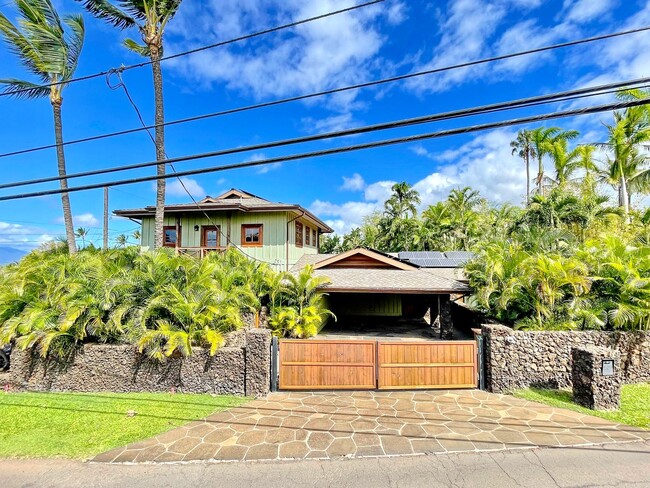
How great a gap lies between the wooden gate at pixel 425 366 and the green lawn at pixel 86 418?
3.73m

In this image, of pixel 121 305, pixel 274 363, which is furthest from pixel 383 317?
pixel 121 305

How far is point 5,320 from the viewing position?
901cm

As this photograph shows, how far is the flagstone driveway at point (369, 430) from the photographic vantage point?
528 centimetres

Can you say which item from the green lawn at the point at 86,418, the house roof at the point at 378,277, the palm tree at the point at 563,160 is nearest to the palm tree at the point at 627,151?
the palm tree at the point at 563,160

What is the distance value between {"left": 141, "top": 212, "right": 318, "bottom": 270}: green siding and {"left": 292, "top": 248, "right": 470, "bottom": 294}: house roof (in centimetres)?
120

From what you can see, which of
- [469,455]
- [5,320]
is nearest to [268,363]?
[469,455]

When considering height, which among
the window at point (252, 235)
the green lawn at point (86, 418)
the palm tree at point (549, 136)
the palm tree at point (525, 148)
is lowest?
the green lawn at point (86, 418)

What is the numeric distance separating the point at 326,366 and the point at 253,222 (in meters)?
9.64

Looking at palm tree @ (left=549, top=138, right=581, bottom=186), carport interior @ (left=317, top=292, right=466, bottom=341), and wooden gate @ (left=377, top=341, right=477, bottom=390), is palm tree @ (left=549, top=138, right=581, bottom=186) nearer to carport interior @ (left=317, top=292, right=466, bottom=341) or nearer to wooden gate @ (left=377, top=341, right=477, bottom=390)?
carport interior @ (left=317, top=292, right=466, bottom=341)

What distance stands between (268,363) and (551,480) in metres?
5.71

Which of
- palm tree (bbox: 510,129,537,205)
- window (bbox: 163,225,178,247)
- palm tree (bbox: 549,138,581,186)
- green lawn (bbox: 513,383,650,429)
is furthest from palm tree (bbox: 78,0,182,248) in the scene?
palm tree (bbox: 510,129,537,205)

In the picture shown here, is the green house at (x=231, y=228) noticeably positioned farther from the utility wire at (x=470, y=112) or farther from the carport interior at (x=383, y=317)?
the utility wire at (x=470, y=112)

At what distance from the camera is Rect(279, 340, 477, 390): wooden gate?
7.96m

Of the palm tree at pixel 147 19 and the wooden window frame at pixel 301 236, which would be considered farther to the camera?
the wooden window frame at pixel 301 236
